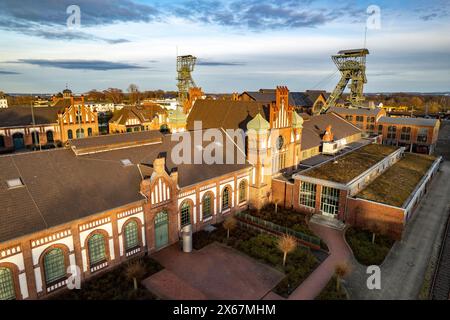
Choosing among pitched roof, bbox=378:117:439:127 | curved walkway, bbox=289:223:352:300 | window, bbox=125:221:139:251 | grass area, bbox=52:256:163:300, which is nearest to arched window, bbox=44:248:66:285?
grass area, bbox=52:256:163:300

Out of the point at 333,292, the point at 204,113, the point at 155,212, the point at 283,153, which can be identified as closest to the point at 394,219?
the point at 333,292

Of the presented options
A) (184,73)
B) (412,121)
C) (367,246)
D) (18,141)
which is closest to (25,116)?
(18,141)

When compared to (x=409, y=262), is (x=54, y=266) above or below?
above

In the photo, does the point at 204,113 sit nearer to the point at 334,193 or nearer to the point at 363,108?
the point at 334,193

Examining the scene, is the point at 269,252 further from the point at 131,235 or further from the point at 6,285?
the point at 6,285

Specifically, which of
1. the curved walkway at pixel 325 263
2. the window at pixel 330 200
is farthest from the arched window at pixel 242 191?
the window at pixel 330 200

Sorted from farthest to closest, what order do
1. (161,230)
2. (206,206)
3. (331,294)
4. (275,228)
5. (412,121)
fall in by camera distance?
1. (412,121)
2. (206,206)
3. (275,228)
4. (161,230)
5. (331,294)

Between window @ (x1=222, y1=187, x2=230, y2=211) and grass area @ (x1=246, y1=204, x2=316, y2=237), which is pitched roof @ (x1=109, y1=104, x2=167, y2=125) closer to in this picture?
window @ (x1=222, y1=187, x2=230, y2=211)
